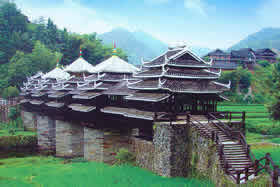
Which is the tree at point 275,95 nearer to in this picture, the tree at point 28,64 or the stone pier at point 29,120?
the stone pier at point 29,120

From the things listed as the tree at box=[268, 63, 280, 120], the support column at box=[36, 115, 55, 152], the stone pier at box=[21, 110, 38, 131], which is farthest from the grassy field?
the stone pier at box=[21, 110, 38, 131]

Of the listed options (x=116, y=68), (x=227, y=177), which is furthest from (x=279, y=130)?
(x=227, y=177)

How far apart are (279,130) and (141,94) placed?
63.8ft

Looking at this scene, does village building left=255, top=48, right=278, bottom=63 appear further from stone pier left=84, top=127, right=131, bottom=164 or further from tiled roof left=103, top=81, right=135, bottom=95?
stone pier left=84, top=127, right=131, bottom=164

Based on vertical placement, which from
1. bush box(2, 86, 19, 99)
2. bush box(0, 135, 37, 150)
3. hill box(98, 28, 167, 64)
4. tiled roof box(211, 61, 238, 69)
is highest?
hill box(98, 28, 167, 64)

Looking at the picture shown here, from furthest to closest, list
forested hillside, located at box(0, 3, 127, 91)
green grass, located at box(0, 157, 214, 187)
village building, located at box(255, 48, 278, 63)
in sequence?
1. village building, located at box(255, 48, 278, 63)
2. forested hillside, located at box(0, 3, 127, 91)
3. green grass, located at box(0, 157, 214, 187)

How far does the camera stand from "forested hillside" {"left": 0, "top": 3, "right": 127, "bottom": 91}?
52675 millimetres

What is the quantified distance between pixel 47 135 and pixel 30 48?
3702 cm

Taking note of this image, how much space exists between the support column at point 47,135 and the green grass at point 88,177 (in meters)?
8.59

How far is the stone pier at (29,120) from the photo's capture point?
132 feet

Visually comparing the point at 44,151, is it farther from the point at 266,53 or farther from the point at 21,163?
the point at 266,53

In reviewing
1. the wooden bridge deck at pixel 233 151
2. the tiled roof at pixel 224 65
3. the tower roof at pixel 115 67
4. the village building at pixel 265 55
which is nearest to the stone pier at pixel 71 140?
the tower roof at pixel 115 67

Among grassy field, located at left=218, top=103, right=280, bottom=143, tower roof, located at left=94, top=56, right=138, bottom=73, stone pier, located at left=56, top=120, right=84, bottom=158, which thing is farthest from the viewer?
grassy field, located at left=218, top=103, right=280, bottom=143

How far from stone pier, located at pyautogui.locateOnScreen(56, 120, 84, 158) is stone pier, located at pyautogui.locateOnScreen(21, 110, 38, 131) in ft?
44.1
